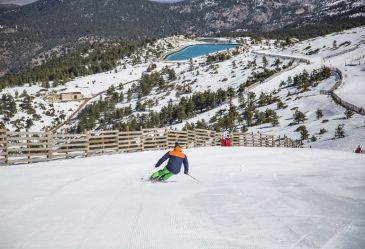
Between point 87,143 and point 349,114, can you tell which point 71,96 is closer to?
point 349,114

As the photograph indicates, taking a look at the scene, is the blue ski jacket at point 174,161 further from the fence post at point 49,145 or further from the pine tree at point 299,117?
the pine tree at point 299,117

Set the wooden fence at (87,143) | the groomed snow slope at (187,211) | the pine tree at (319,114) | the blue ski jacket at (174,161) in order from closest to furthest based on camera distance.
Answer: the groomed snow slope at (187,211) → the blue ski jacket at (174,161) → the wooden fence at (87,143) → the pine tree at (319,114)

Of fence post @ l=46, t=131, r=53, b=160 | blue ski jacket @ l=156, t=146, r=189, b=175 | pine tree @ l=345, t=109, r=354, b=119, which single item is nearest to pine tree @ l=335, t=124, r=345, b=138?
pine tree @ l=345, t=109, r=354, b=119

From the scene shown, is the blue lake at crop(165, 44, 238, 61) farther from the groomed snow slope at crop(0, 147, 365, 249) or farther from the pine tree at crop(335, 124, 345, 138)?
the groomed snow slope at crop(0, 147, 365, 249)

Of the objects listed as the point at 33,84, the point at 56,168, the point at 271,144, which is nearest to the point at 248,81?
the point at 271,144

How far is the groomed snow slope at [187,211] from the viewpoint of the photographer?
6383 millimetres

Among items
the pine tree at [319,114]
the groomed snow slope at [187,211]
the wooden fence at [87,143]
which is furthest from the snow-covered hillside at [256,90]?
the groomed snow slope at [187,211]

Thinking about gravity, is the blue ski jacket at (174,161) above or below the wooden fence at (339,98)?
below

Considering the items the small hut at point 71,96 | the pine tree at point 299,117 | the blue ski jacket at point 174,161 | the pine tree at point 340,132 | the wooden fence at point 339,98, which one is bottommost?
the pine tree at point 340,132

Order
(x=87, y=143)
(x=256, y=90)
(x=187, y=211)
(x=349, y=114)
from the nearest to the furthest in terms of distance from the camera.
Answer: (x=187, y=211) < (x=87, y=143) < (x=349, y=114) < (x=256, y=90)

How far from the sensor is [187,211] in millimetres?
8211

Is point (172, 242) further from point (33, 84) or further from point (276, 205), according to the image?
point (33, 84)

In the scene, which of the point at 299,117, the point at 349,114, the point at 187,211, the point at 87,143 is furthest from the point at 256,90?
the point at 187,211

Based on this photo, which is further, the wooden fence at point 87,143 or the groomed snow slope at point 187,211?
the wooden fence at point 87,143
